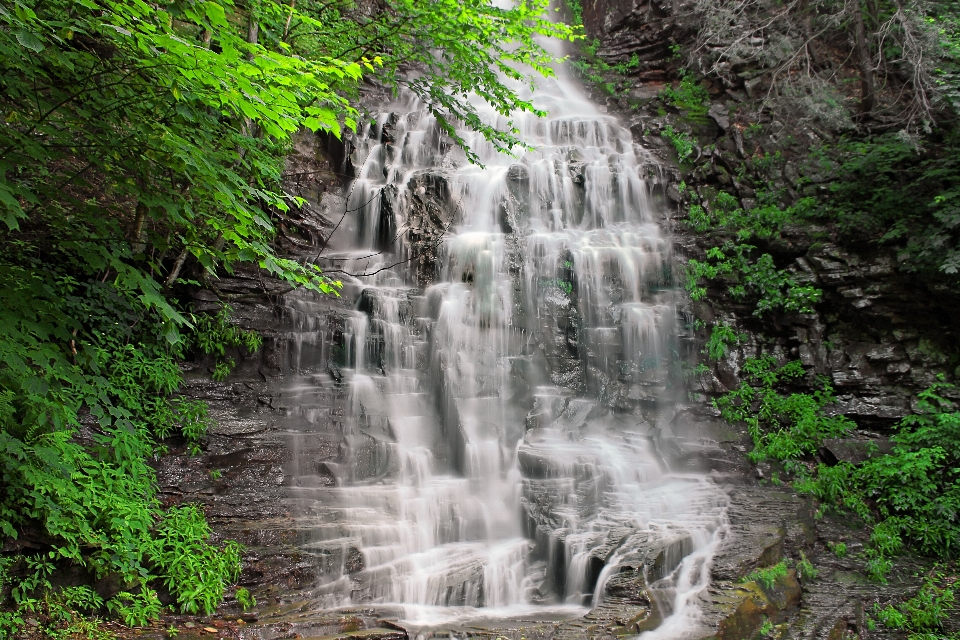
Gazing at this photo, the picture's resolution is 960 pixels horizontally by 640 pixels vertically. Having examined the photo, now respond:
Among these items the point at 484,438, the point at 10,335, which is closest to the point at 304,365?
the point at 484,438

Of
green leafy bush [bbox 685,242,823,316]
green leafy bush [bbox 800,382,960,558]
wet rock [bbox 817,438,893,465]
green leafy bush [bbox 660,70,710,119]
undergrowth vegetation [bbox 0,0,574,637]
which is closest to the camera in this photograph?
undergrowth vegetation [bbox 0,0,574,637]

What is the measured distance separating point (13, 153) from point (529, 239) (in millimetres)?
8005

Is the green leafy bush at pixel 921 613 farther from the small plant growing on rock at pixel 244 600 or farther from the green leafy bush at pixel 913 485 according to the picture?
the small plant growing on rock at pixel 244 600

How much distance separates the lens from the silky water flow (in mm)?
5922

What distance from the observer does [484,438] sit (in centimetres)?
803

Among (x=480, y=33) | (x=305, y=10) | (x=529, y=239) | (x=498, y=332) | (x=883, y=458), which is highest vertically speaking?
(x=305, y=10)

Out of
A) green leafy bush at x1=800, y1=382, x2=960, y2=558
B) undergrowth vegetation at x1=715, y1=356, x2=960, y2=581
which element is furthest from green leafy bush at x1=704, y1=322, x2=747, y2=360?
green leafy bush at x1=800, y1=382, x2=960, y2=558

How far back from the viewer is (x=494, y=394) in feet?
28.8

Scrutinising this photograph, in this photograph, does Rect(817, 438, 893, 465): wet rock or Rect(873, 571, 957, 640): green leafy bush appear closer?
Rect(873, 571, 957, 640): green leafy bush

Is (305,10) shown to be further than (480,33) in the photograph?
Yes

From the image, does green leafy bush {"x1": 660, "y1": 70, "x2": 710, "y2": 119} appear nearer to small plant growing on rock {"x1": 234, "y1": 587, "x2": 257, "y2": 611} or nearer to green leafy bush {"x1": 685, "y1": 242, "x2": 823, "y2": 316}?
green leafy bush {"x1": 685, "y1": 242, "x2": 823, "y2": 316}

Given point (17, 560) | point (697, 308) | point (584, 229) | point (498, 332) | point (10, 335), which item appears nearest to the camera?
point (10, 335)

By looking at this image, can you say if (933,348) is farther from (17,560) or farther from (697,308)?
(17,560)

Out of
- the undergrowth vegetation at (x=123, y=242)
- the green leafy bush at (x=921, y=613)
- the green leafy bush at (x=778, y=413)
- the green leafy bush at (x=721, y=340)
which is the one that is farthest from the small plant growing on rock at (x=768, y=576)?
the undergrowth vegetation at (x=123, y=242)
